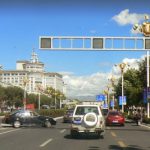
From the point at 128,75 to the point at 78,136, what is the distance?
49.4m

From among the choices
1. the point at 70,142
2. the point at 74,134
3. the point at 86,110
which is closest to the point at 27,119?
the point at 74,134

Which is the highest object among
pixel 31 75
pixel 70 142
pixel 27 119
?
pixel 31 75

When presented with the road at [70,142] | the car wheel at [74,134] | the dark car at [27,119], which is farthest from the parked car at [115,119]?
the car wheel at [74,134]

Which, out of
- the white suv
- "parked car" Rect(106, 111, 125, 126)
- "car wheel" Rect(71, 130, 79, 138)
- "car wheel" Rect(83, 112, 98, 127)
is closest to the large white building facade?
"parked car" Rect(106, 111, 125, 126)

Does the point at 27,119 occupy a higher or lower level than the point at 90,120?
lower

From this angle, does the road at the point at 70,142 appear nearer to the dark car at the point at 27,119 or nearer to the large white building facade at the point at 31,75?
the dark car at the point at 27,119

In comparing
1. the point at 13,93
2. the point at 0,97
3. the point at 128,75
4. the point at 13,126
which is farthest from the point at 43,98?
the point at 13,126

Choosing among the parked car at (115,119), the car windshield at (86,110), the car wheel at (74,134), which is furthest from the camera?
the parked car at (115,119)

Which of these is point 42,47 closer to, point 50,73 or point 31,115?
point 31,115

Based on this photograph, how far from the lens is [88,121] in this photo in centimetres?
2414

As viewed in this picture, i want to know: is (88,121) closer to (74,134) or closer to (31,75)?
(74,134)

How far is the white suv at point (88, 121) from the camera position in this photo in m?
24.1

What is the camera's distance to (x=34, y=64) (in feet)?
550

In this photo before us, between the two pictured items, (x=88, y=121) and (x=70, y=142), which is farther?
(x=88, y=121)
